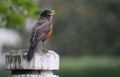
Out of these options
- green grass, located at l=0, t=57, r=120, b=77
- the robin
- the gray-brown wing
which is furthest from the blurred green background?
the gray-brown wing

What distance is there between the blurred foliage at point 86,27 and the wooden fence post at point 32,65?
4209 cm

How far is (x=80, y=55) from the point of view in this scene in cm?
4978

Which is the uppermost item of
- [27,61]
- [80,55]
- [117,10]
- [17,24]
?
[117,10]

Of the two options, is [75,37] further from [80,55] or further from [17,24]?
[17,24]

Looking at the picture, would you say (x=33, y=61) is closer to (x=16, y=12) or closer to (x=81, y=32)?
(x=16, y=12)

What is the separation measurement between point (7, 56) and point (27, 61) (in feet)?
0.55

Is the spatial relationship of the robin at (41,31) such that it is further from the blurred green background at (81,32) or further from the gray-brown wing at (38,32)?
the blurred green background at (81,32)

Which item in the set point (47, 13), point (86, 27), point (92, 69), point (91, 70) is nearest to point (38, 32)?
point (47, 13)

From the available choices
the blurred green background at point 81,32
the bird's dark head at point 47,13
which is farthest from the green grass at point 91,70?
the bird's dark head at point 47,13

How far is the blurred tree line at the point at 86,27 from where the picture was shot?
49938 millimetres

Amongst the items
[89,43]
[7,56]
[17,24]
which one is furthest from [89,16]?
[7,56]

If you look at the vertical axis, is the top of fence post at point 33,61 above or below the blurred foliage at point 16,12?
below

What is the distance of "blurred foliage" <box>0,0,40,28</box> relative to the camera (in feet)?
41.4

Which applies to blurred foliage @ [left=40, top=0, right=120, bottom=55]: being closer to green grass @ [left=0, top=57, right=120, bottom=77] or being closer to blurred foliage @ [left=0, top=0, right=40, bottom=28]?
green grass @ [left=0, top=57, right=120, bottom=77]
